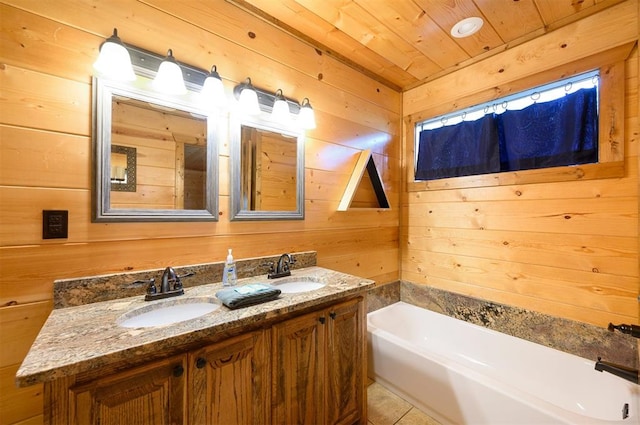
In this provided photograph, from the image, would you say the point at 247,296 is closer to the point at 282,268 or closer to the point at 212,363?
the point at 212,363

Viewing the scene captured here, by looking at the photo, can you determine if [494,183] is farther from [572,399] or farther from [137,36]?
[137,36]

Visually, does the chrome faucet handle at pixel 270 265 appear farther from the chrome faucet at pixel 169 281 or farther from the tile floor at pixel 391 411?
the tile floor at pixel 391 411

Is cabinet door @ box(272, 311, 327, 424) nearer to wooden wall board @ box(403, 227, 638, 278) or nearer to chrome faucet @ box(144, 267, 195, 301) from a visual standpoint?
chrome faucet @ box(144, 267, 195, 301)

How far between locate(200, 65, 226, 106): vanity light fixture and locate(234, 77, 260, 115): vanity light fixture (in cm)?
12

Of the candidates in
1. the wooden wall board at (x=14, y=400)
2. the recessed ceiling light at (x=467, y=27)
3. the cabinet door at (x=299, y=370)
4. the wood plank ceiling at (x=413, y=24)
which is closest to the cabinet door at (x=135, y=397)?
the cabinet door at (x=299, y=370)

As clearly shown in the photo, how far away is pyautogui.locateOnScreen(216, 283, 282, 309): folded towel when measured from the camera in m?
1.08

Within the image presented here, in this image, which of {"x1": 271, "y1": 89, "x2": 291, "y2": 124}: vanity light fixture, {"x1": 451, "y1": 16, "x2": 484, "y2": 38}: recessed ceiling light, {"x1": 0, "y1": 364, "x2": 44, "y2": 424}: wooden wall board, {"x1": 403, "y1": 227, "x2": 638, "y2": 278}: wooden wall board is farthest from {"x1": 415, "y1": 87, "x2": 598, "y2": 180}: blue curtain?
{"x1": 0, "y1": 364, "x2": 44, "y2": 424}: wooden wall board

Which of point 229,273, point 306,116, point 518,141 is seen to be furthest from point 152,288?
point 518,141

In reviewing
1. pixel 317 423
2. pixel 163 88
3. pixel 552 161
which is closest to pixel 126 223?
pixel 163 88

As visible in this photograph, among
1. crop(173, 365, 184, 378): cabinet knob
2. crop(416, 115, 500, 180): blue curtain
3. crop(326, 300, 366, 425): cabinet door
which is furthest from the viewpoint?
crop(416, 115, 500, 180): blue curtain

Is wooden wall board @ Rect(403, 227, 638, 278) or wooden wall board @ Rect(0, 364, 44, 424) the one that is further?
wooden wall board @ Rect(403, 227, 638, 278)

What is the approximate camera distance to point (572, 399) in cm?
154

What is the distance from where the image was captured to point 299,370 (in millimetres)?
1185

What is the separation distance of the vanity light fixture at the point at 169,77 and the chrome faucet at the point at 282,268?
1.06 meters
